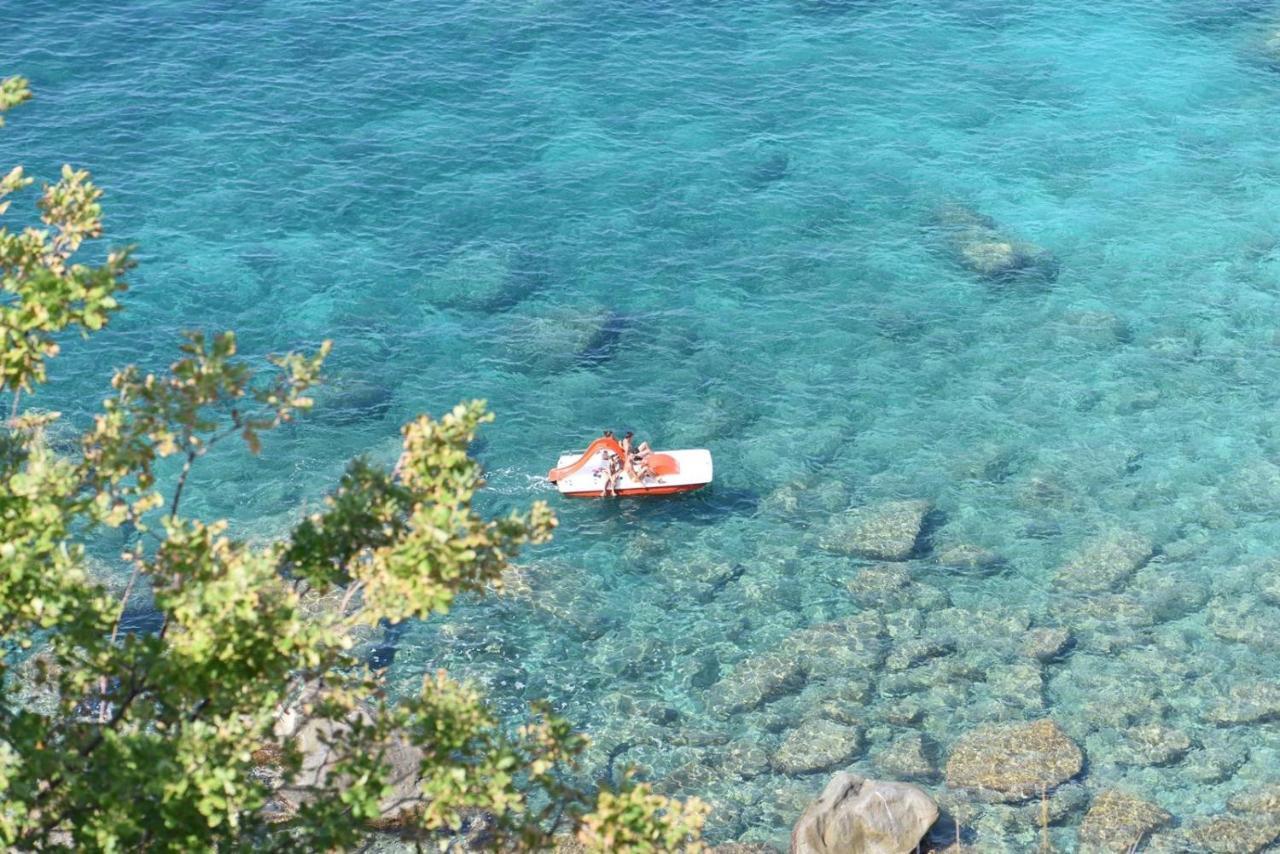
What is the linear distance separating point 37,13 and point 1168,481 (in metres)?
45.1

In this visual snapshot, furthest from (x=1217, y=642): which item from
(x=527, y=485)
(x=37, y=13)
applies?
(x=37, y=13)

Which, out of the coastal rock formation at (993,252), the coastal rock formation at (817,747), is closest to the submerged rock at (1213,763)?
the coastal rock formation at (817,747)

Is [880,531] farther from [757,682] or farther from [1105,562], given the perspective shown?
[757,682]

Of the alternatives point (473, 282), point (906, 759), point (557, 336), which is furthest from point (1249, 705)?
point (473, 282)

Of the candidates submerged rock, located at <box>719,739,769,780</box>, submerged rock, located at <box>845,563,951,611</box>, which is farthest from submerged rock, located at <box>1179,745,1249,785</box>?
submerged rock, located at <box>719,739,769,780</box>

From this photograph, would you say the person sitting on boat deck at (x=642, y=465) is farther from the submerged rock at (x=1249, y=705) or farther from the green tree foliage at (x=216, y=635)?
the green tree foliage at (x=216, y=635)

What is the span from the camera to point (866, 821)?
927 inches

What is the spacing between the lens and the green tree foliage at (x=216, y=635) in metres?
12.7

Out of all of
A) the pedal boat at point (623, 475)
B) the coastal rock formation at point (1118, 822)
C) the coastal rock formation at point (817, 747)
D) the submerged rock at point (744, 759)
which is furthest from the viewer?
the pedal boat at point (623, 475)

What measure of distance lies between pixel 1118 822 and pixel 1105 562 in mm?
8092

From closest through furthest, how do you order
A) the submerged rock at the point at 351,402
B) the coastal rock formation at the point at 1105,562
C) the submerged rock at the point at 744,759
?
1. the submerged rock at the point at 744,759
2. the coastal rock formation at the point at 1105,562
3. the submerged rock at the point at 351,402

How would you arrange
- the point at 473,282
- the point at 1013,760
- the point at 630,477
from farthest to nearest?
the point at 473,282, the point at 630,477, the point at 1013,760

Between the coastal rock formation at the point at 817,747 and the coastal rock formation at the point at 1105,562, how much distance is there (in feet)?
23.8

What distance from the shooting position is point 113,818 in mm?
12203
